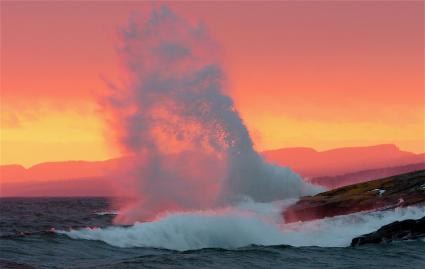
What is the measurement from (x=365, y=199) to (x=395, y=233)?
11.6 m

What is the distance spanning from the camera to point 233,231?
39812mm

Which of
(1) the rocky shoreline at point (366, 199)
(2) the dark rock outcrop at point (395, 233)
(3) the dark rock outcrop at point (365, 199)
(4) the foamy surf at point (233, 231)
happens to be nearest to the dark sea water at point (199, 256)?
(2) the dark rock outcrop at point (395, 233)

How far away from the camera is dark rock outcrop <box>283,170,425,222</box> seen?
152 ft

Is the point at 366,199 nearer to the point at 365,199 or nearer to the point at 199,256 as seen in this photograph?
the point at 365,199

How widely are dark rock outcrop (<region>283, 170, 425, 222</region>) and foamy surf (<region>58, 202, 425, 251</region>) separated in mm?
3087

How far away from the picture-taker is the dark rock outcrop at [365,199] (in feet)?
152

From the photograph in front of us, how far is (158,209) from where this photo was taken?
192 feet

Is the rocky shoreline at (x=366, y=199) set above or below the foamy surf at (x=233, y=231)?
above

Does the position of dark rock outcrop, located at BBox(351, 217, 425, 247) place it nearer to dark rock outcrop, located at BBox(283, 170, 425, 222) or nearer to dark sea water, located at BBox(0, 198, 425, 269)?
dark sea water, located at BBox(0, 198, 425, 269)

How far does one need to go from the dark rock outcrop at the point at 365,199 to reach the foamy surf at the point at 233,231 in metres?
3.09

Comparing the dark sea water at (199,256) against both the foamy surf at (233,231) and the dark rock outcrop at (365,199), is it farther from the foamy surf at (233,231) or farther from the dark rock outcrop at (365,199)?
the dark rock outcrop at (365,199)

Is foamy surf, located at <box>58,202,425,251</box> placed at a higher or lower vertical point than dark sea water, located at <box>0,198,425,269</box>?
higher

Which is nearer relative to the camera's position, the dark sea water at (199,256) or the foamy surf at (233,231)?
the dark sea water at (199,256)

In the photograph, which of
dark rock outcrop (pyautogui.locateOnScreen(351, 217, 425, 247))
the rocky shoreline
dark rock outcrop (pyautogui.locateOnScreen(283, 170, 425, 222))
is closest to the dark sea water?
dark rock outcrop (pyautogui.locateOnScreen(351, 217, 425, 247))
